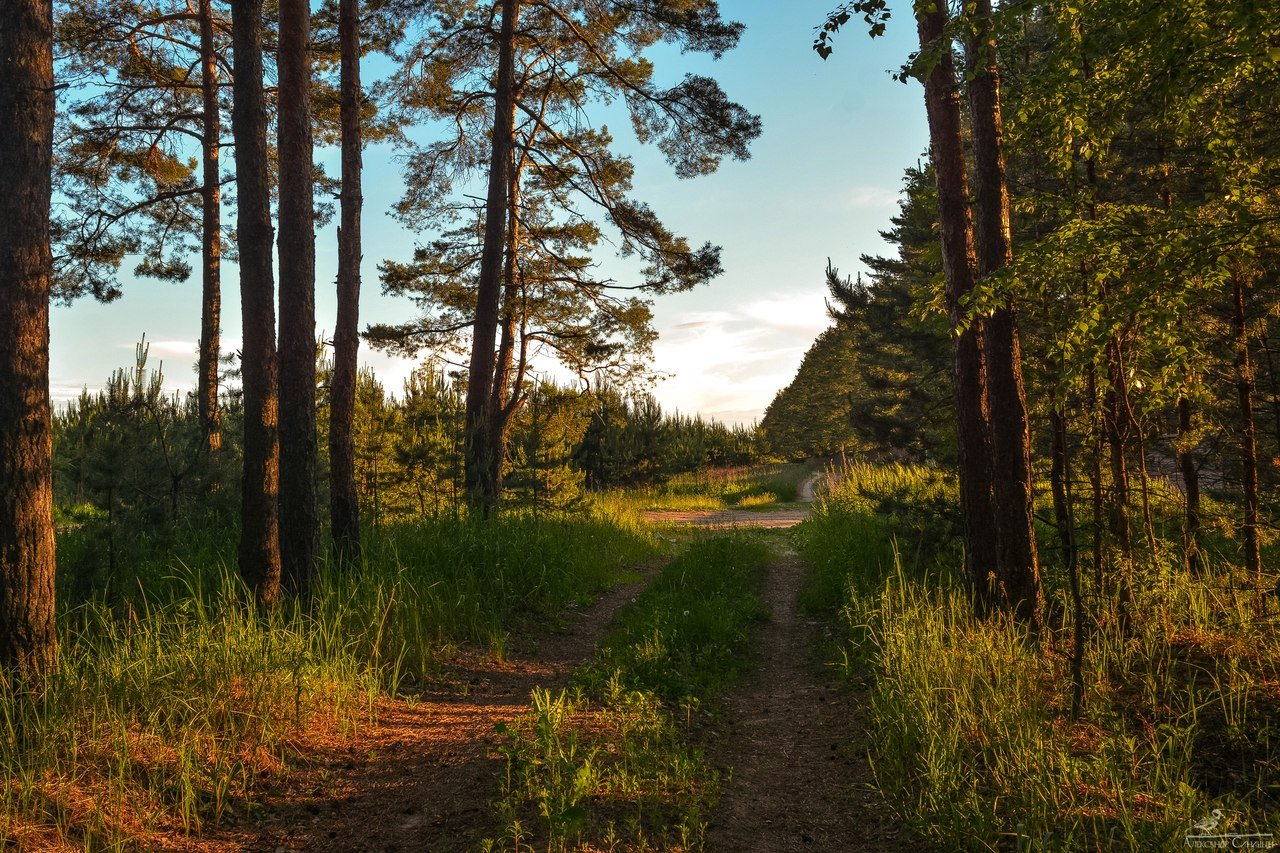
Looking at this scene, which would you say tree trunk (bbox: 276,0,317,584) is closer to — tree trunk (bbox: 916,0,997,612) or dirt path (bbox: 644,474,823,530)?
tree trunk (bbox: 916,0,997,612)

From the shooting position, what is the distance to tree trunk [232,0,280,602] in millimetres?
6336

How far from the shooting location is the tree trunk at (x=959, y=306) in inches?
255

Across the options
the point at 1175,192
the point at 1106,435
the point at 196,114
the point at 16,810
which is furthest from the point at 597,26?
the point at 16,810

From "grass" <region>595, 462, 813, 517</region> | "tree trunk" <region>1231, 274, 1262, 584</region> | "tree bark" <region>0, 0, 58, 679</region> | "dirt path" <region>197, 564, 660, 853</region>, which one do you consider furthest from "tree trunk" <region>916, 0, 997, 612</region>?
"grass" <region>595, 462, 813, 517</region>

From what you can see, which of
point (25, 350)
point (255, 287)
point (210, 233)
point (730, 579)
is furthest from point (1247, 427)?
point (210, 233)

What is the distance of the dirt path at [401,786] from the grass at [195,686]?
0.20 metres

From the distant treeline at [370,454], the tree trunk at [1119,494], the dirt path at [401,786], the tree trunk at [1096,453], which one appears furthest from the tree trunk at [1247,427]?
the distant treeline at [370,454]

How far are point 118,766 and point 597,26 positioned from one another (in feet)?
42.7

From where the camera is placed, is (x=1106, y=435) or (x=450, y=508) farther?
(x=450, y=508)

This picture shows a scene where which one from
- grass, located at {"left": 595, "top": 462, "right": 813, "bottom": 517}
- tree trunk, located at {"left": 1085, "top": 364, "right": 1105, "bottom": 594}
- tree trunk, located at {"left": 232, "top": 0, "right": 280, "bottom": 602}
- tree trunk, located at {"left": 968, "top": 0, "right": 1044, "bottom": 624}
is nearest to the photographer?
tree trunk, located at {"left": 1085, "top": 364, "right": 1105, "bottom": 594}

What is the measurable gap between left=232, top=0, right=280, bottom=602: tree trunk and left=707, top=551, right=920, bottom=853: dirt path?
4.43 m

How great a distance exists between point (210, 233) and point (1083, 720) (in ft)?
55.1

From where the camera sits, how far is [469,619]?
705cm

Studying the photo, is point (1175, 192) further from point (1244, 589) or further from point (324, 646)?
point (324, 646)
